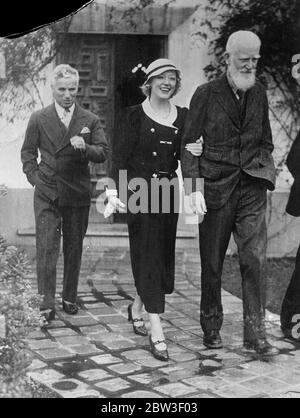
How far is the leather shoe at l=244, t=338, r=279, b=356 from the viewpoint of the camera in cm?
422

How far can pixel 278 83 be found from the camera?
4840mm

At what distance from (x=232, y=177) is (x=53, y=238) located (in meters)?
1.18

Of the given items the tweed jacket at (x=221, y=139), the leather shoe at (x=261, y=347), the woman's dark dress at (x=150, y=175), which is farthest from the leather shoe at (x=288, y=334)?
the tweed jacket at (x=221, y=139)

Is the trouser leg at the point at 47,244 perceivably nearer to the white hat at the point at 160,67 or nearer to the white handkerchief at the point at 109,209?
the white handkerchief at the point at 109,209

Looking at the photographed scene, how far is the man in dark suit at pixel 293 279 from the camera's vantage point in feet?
14.9

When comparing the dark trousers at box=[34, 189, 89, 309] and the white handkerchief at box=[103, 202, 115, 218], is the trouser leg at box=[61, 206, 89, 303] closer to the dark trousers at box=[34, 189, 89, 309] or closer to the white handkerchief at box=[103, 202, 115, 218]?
the dark trousers at box=[34, 189, 89, 309]

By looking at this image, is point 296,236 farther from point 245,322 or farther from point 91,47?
point 91,47

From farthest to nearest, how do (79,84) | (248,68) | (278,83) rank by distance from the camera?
(278,83) → (79,84) → (248,68)

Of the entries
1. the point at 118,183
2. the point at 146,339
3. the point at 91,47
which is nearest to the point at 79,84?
the point at 91,47

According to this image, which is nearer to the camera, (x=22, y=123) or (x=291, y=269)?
(x=22, y=123)

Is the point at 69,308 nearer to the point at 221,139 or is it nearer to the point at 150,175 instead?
the point at 150,175

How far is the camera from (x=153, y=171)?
13.9 feet

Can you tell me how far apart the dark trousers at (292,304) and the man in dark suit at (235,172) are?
31cm

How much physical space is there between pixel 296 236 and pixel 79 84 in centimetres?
179
